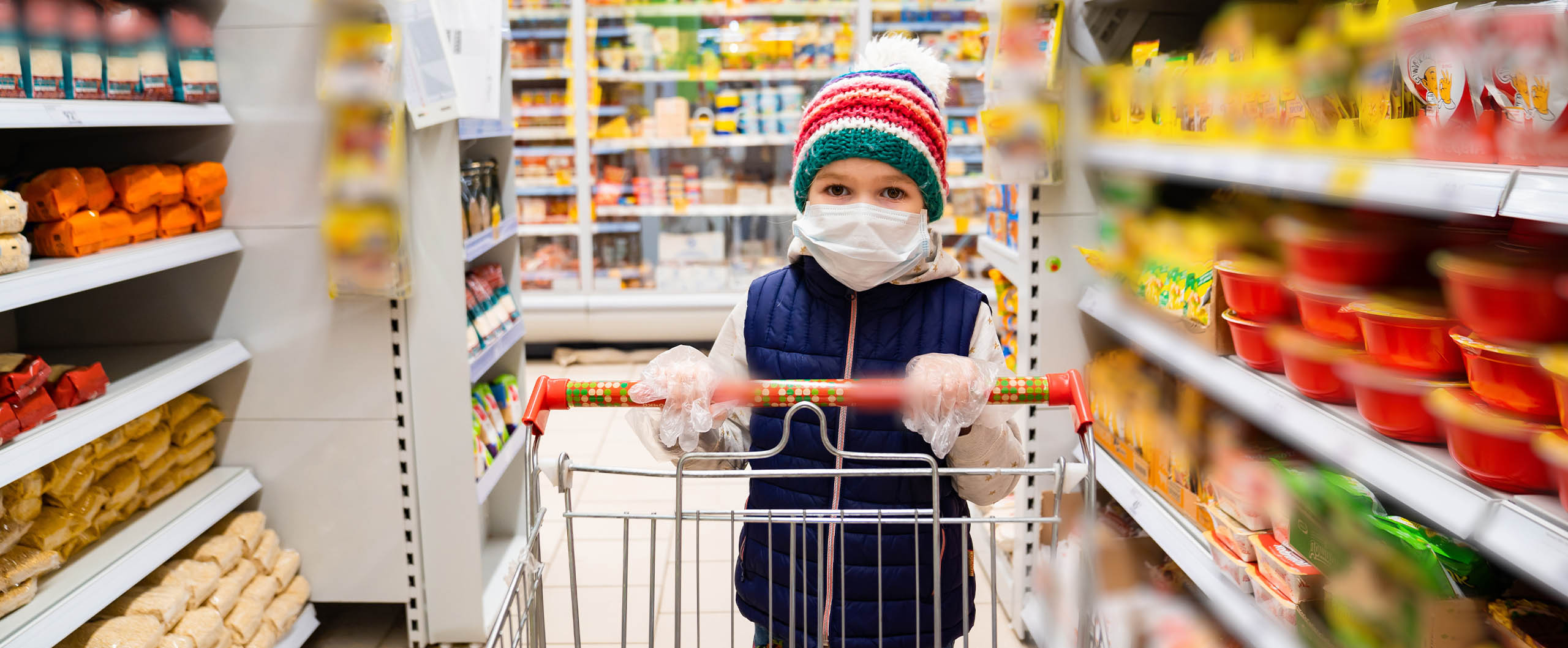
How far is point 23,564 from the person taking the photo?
6.09 feet

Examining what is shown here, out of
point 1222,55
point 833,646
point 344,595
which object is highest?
point 1222,55

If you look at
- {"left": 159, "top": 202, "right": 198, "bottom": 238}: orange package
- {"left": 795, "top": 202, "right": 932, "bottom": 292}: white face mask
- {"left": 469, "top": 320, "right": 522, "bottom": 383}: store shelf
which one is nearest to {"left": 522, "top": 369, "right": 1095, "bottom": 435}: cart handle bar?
{"left": 795, "top": 202, "right": 932, "bottom": 292}: white face mask

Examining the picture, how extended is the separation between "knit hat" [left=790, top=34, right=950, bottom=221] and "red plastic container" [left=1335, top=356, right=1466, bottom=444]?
64 centimetres

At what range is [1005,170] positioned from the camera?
7.82 ft

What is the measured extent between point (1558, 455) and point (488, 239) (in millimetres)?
2434

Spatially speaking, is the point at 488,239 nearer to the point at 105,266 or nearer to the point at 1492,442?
the point at 105,266

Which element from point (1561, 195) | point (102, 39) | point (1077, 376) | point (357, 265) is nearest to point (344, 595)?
point (357, 265)

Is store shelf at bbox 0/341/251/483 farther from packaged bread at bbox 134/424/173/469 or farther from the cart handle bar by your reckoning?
the cart handle bar

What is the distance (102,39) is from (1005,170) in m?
1.94

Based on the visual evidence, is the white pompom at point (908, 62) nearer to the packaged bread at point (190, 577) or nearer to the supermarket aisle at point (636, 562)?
the supermarket aisle at point (636, 562)

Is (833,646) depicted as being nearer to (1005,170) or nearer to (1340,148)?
(1340,148)

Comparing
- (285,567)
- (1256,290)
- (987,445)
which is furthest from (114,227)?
(1256,290)

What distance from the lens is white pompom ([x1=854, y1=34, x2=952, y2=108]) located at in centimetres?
152

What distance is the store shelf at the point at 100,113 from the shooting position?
1.74m
